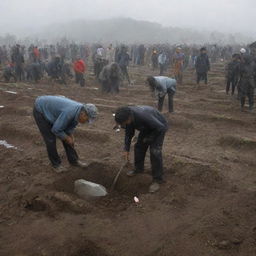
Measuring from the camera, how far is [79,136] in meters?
8.66

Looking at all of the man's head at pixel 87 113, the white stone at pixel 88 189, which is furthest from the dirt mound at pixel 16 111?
the man's head at pixel 87 113

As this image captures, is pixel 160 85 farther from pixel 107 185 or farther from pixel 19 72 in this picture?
pixel 19 72

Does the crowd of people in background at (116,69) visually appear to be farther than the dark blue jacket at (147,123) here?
Yes

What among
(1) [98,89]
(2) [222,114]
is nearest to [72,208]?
(2) [222,114]

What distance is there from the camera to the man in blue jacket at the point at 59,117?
5484mm

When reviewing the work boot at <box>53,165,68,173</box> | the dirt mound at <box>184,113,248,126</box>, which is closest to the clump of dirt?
the work boot at <box>53,165,68,173</box>

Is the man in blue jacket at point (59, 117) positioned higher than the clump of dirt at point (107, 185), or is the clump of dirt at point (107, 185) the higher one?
the man in blue jacket at point (59, 117)

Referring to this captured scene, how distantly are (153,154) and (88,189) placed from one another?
1134 millimetres

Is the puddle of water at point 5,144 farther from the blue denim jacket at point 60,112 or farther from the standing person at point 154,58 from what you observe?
the standing person at point 154,58

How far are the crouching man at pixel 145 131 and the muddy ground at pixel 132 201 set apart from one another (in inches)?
8.0

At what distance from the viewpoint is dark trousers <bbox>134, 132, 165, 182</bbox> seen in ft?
18.6

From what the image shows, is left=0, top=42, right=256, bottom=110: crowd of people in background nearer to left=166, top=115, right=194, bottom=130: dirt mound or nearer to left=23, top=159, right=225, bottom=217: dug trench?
left=166, top=115, right=194, bottom=130: dirt mound

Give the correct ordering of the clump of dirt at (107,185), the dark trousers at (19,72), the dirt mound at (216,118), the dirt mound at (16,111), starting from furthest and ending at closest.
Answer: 1. the dark trousers at (19,72)
2. the dirt mound at (16,111)
3. the dirt mound at (216,118)
4. the clump of dirt at (107,185)

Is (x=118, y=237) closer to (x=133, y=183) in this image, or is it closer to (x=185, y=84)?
(x=133, y=183)
